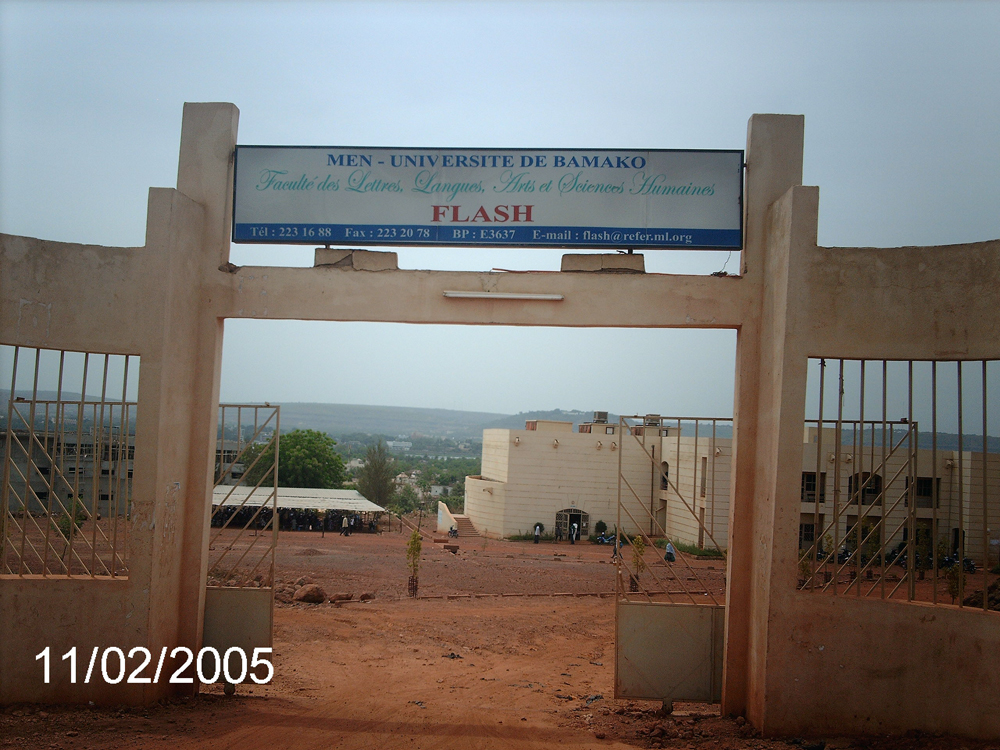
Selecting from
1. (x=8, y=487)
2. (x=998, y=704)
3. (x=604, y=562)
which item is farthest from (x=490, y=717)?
(x=604, y=562)

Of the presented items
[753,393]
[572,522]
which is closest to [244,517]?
[572,522]

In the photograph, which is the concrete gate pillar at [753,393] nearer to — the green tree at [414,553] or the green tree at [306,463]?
the green tree at [414,553]

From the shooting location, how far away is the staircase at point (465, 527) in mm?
36594

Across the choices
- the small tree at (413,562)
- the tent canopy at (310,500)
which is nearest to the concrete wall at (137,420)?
the small tree at (413,562)

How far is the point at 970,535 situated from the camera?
964 inches

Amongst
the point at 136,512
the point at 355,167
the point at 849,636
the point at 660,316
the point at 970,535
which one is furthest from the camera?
the point at 970,535

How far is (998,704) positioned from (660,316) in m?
4.20

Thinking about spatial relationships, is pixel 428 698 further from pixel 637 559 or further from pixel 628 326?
pixel 628 326

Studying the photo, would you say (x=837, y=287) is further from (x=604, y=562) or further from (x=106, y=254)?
(x=604, y=562)

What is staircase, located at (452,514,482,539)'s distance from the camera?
3659 centimetres
